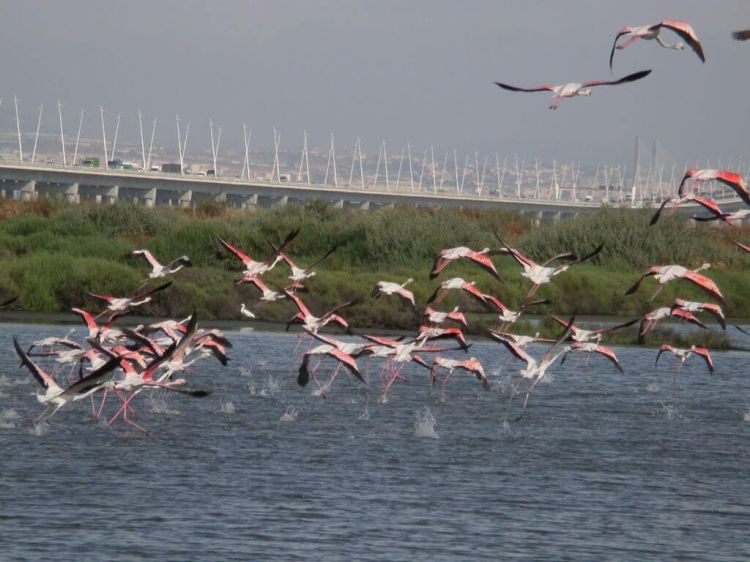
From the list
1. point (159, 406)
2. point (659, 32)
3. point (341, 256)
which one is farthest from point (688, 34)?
point (341, 256)

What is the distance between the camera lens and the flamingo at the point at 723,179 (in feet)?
45.3

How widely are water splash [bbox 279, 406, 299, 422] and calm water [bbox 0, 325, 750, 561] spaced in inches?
4.0

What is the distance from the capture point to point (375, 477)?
16656mm

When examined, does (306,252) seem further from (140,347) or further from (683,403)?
(140,347)

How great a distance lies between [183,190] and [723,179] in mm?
97499

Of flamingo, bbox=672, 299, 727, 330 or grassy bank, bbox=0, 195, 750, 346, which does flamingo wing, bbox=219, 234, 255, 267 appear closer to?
flamingo, bbox=672, 299, 727, 330

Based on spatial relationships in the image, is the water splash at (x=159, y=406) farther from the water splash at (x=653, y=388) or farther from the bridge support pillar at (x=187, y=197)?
the bridge support pillar at (x=187, y=197)

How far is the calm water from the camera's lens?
13.5 m

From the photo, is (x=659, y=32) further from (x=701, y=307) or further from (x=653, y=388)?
(x=653, y=388)

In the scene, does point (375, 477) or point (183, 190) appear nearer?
point (375, 477)

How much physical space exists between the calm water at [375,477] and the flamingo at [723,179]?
10.7 ft

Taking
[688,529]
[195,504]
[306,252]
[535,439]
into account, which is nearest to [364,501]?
[195,504]

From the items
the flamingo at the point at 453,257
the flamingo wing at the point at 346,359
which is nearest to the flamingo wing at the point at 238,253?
the flamingo wing at the point at 346,359

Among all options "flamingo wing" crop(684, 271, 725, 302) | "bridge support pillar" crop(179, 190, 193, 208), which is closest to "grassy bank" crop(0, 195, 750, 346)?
"flamingo wing" crop(684, 271, 725, 302)
